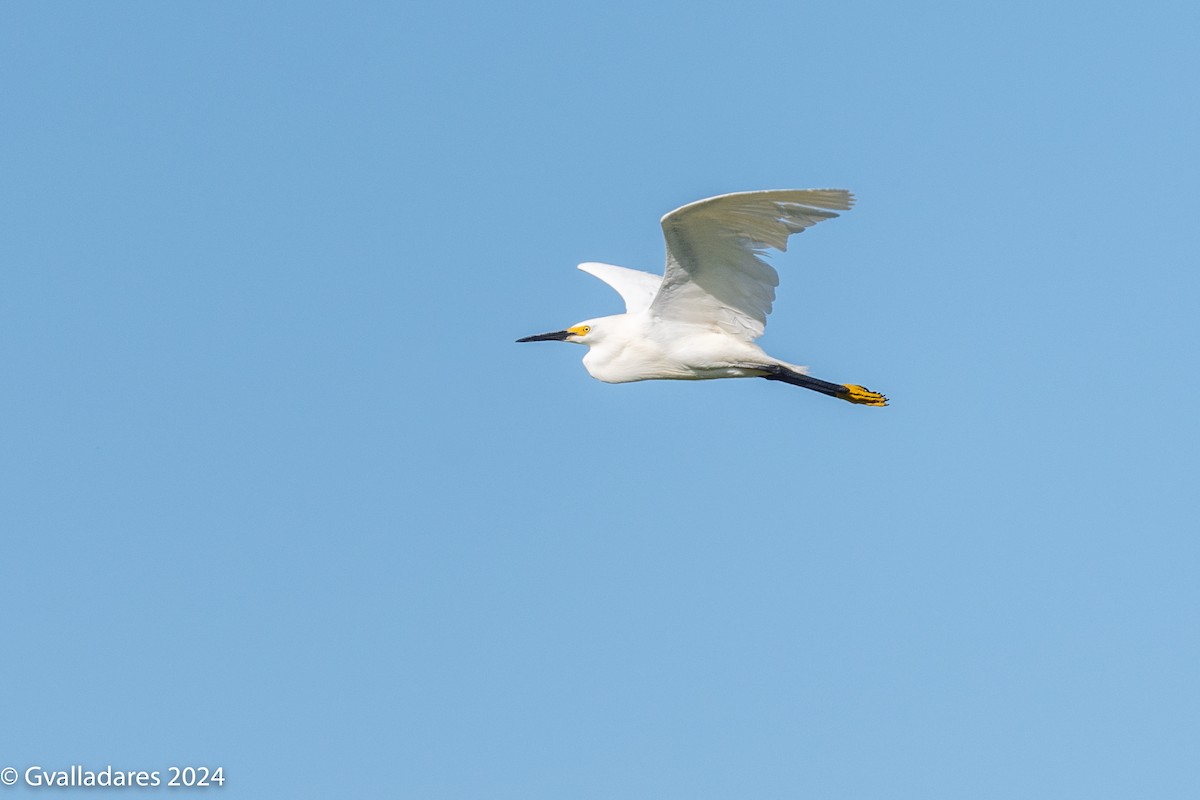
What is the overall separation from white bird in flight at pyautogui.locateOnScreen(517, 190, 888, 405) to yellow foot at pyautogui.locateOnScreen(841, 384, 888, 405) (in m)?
0.01

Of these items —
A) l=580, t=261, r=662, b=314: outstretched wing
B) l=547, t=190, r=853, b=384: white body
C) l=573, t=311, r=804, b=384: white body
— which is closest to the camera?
l=547, t=190, r=853, b=384: white body

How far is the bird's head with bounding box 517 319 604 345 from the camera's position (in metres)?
20.8

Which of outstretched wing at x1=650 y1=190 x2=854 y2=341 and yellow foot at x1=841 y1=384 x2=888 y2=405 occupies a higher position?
outstretched wing at x1=650 y1=190 x2=854 y2=341

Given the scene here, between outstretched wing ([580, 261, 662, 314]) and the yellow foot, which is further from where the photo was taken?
outstretched wing ([580, 261, 662, 314])

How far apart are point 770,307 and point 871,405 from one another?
8.47ft

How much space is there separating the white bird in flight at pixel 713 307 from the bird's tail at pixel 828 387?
0.01 meters

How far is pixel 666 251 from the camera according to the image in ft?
59.4

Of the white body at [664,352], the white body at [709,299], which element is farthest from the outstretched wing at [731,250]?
the white body at [664,352]

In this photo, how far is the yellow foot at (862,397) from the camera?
20.8m

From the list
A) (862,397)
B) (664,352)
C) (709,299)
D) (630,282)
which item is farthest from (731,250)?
(630,282)

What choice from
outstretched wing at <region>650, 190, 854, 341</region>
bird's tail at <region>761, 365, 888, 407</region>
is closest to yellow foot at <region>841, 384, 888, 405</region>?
bird's tail at <region>761, 365, 888, 407</region>

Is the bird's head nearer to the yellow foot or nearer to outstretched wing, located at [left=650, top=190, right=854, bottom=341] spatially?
outstretched wing, located at [left=650, top=190, right=854, bottom=341]

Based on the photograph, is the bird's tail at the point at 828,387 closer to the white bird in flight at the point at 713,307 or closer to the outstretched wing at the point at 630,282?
the white bird in flight at the point at 713,307

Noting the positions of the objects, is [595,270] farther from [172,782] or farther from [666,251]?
[172,782]
